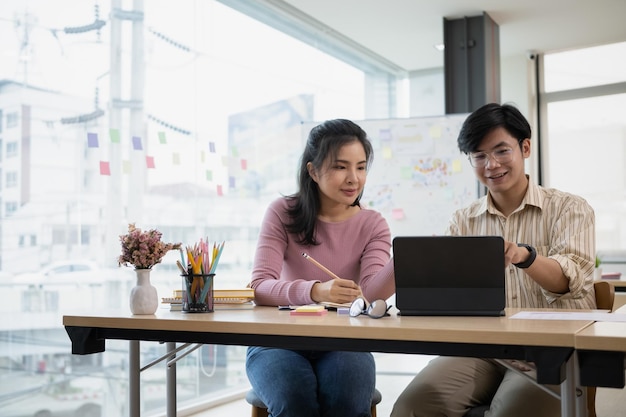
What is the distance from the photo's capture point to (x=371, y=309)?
173cm

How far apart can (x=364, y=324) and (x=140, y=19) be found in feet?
9.36

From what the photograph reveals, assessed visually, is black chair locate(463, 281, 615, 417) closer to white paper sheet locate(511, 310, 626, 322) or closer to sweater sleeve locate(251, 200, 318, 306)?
white paper sheet locate(511, 310, 626, 322)

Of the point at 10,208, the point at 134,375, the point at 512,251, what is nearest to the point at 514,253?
the point at 512,251

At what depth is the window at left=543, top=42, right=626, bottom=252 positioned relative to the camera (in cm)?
664

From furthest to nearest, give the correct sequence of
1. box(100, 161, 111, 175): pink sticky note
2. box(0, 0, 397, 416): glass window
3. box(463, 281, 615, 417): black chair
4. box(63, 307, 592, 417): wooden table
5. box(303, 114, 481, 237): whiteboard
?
box(303, 114, 481, 237): whiteboard
box(100, 161, 111, 175): pink sticky note
box(0, 0, 397, 416): glass window
box(463, 281, 615, 417): black chair
box(63, 307, 592, 417): wooden table

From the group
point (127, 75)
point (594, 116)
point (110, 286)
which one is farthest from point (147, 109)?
point (594, 116)

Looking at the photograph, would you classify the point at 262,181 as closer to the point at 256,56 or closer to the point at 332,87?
the point at 256,56

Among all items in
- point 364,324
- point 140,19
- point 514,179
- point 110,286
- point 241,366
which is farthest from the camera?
point 241,366

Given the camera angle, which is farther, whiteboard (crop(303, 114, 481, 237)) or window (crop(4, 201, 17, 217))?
whiteboard (crop(303, 114, 481, 237))

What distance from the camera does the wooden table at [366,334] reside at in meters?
1.39

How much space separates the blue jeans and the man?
0.41 feet

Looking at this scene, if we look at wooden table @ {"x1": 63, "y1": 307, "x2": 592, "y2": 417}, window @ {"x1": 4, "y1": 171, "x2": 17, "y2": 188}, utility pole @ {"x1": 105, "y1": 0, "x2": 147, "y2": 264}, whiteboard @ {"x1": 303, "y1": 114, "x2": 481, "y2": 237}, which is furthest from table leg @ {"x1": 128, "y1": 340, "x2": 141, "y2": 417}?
whiteboard @ {"x1": 303, "y1": 114, "x2": 481, "y2": 237}

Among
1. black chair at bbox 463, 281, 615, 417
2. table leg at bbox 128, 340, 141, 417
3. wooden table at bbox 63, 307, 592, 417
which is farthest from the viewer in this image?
black chair at bbox 463, 281, 615, 417

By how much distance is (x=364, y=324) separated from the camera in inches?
62.4
